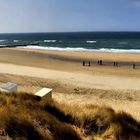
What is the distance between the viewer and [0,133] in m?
6.61

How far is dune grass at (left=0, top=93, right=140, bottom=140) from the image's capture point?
23.3 ft

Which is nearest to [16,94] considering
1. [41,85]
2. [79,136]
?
[79,136]

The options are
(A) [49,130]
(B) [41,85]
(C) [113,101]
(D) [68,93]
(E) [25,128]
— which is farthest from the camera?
(B) [41,85]

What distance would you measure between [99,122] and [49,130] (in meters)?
1.45

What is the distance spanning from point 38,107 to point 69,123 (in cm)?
90

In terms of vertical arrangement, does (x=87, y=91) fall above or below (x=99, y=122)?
below

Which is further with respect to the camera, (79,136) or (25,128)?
(79,136)

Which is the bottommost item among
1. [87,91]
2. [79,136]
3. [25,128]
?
[87,91]

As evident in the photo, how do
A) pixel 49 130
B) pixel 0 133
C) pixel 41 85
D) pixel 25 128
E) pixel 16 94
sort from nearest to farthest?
pixel 0 133
pixel 25 128
pixel 49 130
pixel 16 94
pixel 41 85

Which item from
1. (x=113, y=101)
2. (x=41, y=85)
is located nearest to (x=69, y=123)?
(x=113, y=101)

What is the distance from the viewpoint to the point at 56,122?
8070mm

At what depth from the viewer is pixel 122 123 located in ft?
27.9

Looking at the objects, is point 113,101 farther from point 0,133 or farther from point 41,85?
point 0,133

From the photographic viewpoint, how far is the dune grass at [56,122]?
23.3 ft
